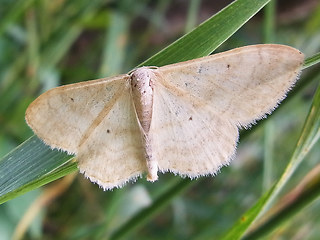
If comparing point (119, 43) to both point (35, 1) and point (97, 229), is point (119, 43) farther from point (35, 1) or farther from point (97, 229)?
point (97, 229)

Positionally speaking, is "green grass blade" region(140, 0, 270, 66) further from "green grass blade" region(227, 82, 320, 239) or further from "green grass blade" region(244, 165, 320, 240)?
"green grass blade" region(244, 165, 320, 240)

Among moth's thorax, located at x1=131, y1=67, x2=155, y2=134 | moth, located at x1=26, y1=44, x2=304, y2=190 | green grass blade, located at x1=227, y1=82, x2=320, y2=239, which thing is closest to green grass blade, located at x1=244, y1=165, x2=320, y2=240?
green grass blade, located at x1=227, y1=82, x2=320, y2=239

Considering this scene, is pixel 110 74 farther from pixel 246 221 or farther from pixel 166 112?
pixel 246 221

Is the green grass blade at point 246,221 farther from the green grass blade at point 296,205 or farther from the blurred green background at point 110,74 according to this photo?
the blurred green background at point 110,74

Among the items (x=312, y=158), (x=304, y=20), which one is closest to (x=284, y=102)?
(x=312, y=158)

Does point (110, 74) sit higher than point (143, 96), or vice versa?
point (110, 74)

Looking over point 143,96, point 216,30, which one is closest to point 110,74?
point 143,96

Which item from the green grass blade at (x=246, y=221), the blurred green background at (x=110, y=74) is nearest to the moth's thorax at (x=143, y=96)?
the green grass blade at (x=246, y=221)
